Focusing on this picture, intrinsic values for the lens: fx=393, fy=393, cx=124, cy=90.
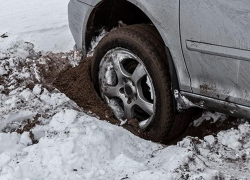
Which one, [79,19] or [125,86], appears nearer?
[125,86]

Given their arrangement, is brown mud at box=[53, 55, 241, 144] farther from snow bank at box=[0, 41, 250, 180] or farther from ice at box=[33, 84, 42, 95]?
ice at box=[33, 84, 42, 95]

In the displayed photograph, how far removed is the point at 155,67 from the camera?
3.00 metres

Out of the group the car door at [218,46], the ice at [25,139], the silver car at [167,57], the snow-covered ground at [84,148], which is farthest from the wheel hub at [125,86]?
the ice at [25,139]

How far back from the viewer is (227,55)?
2482 mm

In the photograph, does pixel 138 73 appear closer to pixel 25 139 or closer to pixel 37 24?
pixel 25 139

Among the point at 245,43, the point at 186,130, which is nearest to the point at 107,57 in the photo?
the point at 186,130

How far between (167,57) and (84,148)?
0.90 meters

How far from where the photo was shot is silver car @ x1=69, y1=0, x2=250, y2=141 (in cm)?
246

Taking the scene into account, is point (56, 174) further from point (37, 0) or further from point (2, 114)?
point (37, 0)

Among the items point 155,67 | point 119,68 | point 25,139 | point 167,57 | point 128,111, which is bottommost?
point 128,111

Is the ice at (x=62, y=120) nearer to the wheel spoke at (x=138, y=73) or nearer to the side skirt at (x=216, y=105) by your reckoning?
the wheel spoke at (x=138, y=73)

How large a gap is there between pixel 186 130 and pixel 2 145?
1490mm

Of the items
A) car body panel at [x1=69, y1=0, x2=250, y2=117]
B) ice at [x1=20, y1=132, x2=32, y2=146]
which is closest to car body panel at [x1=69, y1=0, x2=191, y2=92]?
car body panel at [x1=69, y1=0, x2=250, y2=117]

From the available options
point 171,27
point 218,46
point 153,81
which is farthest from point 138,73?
point 218,46
